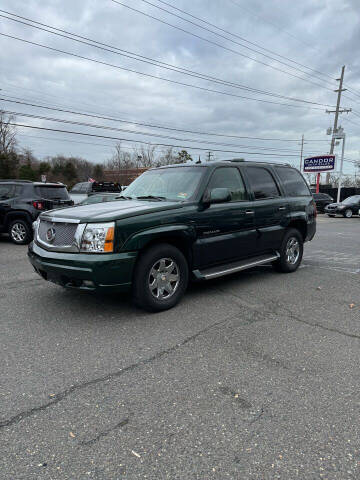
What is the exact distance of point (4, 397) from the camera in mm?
2408

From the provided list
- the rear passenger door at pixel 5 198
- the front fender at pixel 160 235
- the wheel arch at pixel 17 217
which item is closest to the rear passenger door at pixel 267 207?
the front fender at pixel 160 235

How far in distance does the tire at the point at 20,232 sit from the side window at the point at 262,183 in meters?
6.69

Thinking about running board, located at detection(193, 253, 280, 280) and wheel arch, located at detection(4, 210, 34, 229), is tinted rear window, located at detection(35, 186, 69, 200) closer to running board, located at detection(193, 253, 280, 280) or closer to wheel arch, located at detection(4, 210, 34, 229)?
wheel arch, located at detection(4, 210, 34, 229)

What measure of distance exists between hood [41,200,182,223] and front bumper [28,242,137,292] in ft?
1.38

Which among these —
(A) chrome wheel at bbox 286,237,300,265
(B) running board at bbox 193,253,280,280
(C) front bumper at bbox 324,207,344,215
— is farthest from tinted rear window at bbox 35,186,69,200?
(C) front bumper at bbox 324,207,344,215

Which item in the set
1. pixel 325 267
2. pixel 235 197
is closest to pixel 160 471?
pixel 235 197

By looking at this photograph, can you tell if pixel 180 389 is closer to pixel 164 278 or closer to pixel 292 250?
pixel 164 278

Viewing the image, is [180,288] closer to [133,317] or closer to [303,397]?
[133,317]

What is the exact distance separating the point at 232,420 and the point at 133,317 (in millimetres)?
1956

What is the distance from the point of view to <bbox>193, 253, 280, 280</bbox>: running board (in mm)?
4379

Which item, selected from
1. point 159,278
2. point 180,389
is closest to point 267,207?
point 159,278

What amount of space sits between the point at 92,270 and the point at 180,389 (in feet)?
5.25

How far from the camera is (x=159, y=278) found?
4.01 metres

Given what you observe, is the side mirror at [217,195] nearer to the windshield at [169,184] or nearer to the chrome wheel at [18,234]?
the windshield at [169,184]
